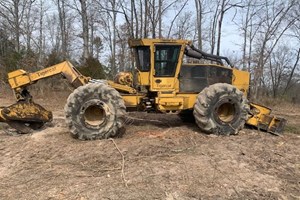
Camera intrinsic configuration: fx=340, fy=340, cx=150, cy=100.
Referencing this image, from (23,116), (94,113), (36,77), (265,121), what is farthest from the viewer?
(265,121)

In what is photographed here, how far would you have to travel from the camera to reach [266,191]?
198 inches

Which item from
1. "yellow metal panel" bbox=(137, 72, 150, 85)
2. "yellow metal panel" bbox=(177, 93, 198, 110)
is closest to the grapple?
"yellow metal panel" bbox=(137, 72, 150, 85)

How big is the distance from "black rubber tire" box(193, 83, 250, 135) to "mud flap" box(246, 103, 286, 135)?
2.27 feet

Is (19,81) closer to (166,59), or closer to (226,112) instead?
(166,59)

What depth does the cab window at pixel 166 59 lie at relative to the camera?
8.09 meters

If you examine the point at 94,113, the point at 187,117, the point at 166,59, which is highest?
the point at 166,59

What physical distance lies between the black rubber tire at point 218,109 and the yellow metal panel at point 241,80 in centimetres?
96

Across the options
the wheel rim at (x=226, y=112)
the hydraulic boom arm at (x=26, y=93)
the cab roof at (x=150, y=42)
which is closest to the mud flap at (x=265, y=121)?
the wheel rim at (x=226, y=112)

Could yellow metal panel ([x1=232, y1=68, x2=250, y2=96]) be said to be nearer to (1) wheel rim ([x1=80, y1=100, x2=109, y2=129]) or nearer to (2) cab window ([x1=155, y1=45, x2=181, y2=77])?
(2) cab window ([x1=155, y1=45, x2=181, y2=77])

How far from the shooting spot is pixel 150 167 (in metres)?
5.50

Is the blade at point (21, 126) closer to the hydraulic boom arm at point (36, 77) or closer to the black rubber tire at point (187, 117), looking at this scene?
the hydraulic boom arm at point (36, 77)

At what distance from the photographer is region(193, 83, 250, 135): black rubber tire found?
769cm

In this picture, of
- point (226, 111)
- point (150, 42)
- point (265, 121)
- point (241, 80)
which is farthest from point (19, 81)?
point (265, 121)

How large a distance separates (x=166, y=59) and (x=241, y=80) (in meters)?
2.23
